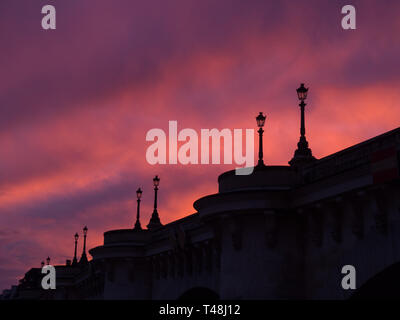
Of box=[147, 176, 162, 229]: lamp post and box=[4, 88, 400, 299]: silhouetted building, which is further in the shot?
box=[147, 176, 162, 229]: lamp post

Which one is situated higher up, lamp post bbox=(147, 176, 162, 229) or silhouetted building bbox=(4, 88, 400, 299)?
lamp post bbox=(147, 176, 162, 229)

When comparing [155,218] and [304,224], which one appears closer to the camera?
[304,224]

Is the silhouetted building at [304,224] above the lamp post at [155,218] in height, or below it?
below

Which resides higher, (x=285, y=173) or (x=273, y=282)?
(x=285, y=173)

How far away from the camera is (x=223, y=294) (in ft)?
92.3

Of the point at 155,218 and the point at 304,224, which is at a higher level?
the point at 155,218

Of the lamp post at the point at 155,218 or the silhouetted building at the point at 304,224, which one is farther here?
the lamp post at the point at 155,218
